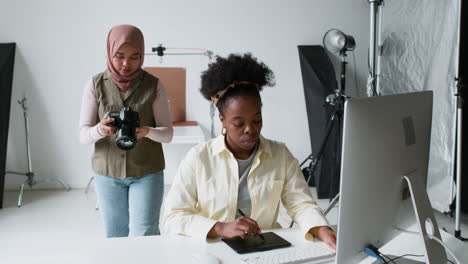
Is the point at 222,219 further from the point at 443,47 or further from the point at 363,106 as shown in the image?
the point at 443,47

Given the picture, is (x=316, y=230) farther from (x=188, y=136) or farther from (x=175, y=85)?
(x=175, y=85)

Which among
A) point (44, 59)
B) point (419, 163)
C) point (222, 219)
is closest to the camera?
point (419, 163)

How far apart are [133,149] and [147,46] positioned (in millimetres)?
2430

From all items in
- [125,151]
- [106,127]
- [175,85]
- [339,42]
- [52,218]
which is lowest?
[52,218]

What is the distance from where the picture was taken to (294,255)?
1.12 m

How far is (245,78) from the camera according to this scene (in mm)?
1454

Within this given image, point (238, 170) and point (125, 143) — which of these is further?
point (125, 143)

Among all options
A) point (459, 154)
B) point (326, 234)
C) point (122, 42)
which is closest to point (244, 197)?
point (326, 234)

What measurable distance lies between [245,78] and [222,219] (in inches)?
18.4

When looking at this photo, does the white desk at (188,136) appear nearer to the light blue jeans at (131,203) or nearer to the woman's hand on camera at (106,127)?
the light blue jeans at (131,203)

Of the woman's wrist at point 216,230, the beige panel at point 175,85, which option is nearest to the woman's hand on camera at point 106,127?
the woman's wrist at point 216,230

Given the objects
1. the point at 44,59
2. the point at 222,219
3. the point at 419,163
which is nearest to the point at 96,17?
the point at 44,59

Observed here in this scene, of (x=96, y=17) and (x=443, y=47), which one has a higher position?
(x=96, y=17)

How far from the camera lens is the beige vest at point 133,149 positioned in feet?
5.96
